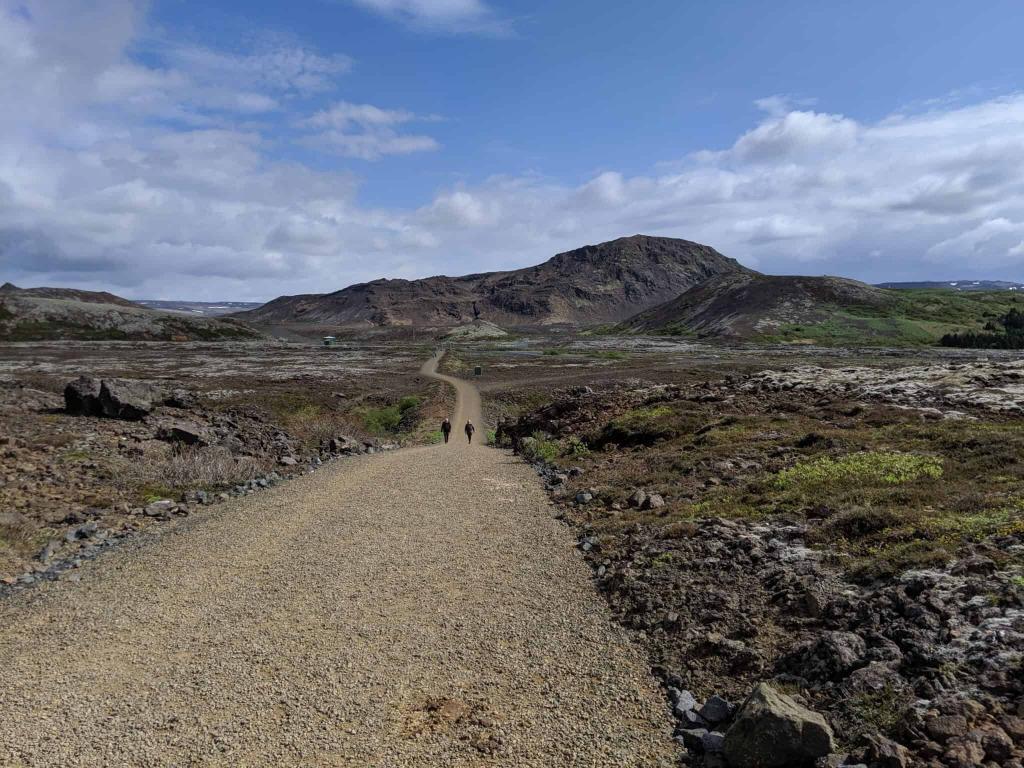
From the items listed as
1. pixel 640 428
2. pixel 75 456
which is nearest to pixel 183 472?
pixel 75 456

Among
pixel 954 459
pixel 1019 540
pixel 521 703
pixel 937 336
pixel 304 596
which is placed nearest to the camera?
A: pixel 521 703

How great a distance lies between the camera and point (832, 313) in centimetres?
14950

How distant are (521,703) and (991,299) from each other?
21524 cm

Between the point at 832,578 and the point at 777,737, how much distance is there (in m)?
4.23

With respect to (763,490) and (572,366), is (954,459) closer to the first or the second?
(763,490)

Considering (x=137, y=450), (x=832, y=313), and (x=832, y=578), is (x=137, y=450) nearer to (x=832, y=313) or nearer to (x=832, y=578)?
(x=832, y=578)

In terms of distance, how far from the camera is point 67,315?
169875mm

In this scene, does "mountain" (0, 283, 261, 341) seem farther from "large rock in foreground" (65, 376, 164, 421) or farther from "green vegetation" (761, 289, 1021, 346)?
"green vegetation" (761, 289, 1021, 346)

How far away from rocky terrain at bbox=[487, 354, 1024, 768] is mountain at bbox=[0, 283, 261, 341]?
183 metres

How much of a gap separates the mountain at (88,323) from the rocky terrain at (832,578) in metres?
183

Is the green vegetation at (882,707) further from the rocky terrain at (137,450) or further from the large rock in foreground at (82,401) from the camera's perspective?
the large rock in foreground at (82,401)

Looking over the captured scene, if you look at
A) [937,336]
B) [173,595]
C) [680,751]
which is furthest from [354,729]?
[937,336]

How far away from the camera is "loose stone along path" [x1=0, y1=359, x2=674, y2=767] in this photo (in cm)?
691

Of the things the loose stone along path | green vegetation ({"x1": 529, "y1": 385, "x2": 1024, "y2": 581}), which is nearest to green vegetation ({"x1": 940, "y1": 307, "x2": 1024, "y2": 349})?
green vegetation ({"x1": 529, "y1": 385, "x2": 1024, "y2": 581})
